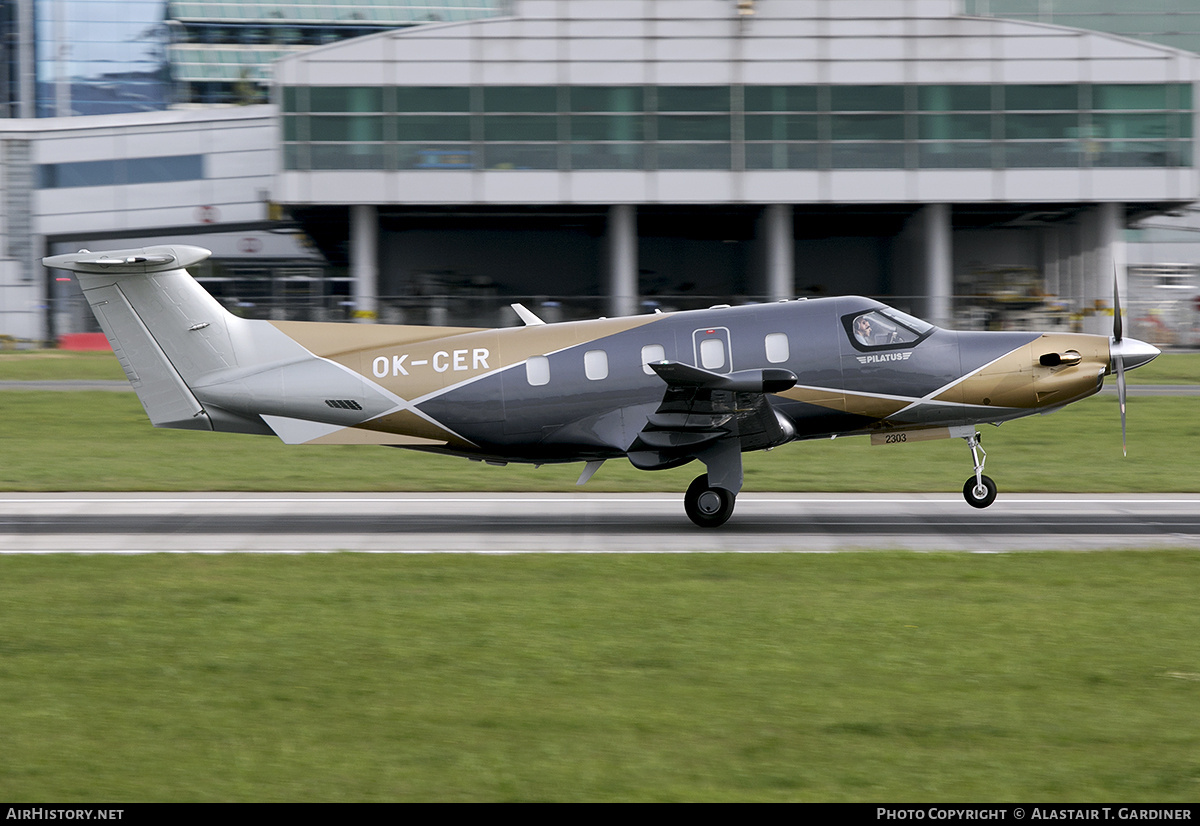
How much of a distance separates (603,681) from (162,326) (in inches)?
414

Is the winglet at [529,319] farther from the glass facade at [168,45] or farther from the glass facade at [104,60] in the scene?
the glass facade at [104,60]

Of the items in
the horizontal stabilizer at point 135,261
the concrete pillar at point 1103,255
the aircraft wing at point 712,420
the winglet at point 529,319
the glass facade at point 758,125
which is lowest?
the aircraft wing at point 712,420

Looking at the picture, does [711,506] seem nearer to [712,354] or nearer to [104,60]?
[712,354]

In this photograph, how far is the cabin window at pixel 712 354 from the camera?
16.7m

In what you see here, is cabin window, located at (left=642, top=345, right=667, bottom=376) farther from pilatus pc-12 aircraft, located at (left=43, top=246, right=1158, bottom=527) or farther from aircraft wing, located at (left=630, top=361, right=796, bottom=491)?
aircraft wing, located at (left=630, top=361, right=796, bottom=491)

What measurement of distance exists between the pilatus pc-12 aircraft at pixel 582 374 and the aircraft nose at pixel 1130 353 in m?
0.03

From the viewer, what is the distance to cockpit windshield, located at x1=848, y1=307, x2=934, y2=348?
55.8 ft

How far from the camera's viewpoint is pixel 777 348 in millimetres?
16766

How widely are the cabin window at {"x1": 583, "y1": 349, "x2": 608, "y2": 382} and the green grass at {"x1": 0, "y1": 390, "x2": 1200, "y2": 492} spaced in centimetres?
484

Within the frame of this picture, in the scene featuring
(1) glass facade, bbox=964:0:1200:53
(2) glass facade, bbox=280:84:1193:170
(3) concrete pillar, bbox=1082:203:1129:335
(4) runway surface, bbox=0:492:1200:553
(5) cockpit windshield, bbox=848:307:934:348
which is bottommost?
(4) runway surface, bbox=0:492:1200:553

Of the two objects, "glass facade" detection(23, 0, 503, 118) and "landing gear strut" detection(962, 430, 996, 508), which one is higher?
"glass facade" detection(23, 0, 503, 118)

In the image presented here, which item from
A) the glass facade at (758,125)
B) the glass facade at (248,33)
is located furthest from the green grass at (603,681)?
the glass facade at (248,33)

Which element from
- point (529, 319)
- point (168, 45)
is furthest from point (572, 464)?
point (168, 45)

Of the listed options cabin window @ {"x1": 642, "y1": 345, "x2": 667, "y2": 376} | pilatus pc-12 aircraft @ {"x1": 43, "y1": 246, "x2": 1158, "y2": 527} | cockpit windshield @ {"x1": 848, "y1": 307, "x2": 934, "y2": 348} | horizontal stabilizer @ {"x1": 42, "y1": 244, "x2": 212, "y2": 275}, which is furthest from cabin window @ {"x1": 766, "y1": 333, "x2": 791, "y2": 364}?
horizontal stabilizer @ {"x1": 42, "y1": 244, "x2": 212, "y2": 275}
